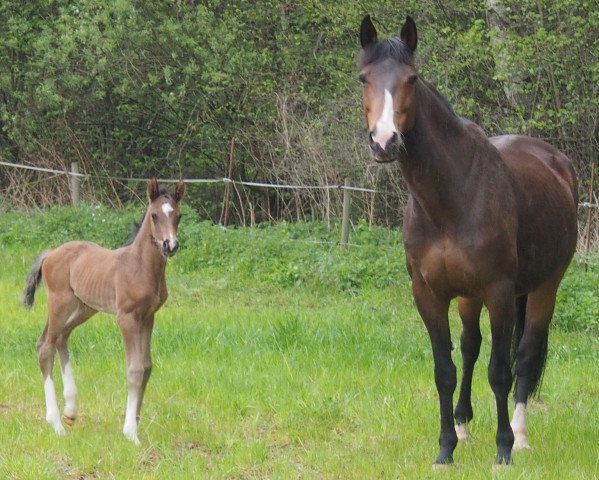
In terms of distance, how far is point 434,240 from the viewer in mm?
5711

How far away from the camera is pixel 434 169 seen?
5.72 metres

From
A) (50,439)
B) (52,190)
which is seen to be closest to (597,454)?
(50,439)

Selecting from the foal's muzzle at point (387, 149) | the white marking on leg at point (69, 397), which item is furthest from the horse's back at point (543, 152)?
the white marking on leg at point (69, 397)

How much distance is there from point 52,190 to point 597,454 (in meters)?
15.3

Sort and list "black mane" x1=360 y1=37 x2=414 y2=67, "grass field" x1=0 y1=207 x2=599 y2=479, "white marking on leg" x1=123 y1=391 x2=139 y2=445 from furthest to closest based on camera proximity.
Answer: "white marking on leg" x1=123 y1=391 x2=139 y2=445 < "grass field" x1=0 y1=207 x2=599 y2=479 < "black mane" x1=360 y1=37 x2=414 y2=67

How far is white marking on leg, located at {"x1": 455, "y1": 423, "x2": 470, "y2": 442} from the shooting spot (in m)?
6.56

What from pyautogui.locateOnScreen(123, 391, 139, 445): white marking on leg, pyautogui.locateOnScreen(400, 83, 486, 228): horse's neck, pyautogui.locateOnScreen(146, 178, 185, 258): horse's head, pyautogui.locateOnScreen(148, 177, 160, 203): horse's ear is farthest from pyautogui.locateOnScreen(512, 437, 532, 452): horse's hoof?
pyautogui.locateOnScreen(148, 177, 160, 203): horse's ear

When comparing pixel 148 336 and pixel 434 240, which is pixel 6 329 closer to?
pixel 148 336

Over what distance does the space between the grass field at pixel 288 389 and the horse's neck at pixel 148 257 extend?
3.20ft

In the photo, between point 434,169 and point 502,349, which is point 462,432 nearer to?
point 502,349

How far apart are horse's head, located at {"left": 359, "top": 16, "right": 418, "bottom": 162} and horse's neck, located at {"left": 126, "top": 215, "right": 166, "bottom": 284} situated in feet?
6.20

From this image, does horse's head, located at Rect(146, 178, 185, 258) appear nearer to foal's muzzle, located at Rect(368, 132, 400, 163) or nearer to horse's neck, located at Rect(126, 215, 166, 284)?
horse's neck, located at Rect(126, 215, 166, 284)

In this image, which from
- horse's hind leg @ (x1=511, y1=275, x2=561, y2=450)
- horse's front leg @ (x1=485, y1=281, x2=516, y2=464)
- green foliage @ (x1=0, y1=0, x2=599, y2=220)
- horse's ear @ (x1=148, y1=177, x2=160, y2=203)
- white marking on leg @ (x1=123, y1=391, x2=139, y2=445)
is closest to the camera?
horse's front leg @ (x1=485, y1=281, x2=516, y2=464)

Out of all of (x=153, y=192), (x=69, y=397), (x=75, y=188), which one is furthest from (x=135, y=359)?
(x=75, y=188)
